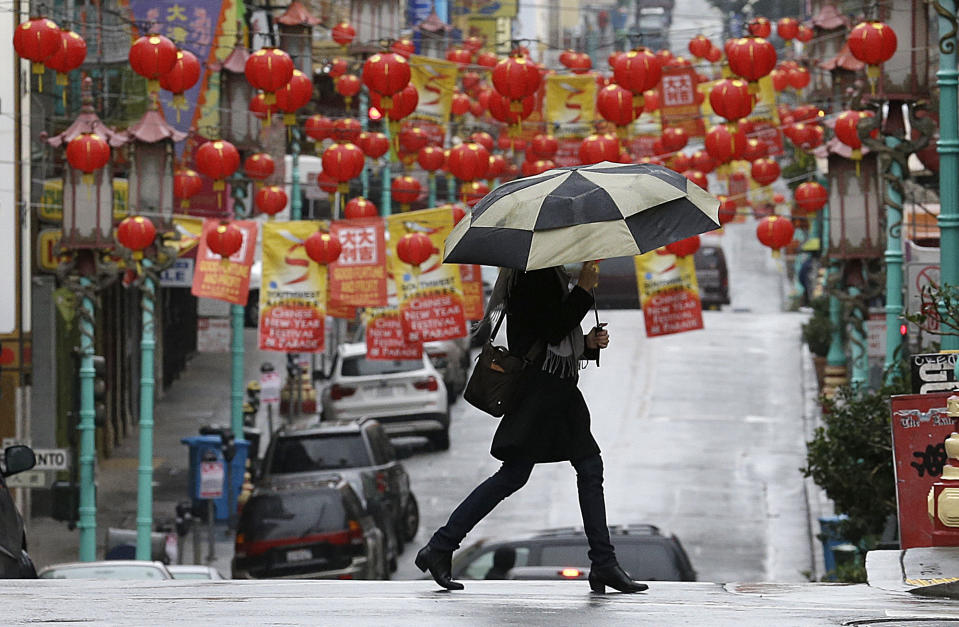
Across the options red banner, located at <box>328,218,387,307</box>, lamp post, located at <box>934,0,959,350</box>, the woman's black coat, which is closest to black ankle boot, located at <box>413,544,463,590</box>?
the woman's black coat

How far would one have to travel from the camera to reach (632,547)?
48.9 feet

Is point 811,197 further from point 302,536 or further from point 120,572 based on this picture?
point 120,572

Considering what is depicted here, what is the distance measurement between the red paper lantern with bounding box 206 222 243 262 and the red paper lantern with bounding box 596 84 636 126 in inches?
179

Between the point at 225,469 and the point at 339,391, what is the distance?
4847mm

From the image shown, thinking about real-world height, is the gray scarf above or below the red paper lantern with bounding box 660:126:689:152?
below

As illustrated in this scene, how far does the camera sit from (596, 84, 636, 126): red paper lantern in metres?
19.2

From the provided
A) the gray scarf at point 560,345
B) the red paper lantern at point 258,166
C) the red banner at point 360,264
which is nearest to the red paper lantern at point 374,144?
the red paper lantern at point 258,166

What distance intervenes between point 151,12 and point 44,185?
387 cm

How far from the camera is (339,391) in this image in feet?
102

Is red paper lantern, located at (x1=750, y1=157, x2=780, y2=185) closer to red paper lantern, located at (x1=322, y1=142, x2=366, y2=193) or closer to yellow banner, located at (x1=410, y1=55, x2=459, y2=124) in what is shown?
yellow banner, located at (x1=410, y1=55, x2=459, y2=124)

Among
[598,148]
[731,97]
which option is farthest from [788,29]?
[731,97]

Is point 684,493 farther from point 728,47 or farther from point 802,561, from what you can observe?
point 728,47

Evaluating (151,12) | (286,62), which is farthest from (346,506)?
(151,12)

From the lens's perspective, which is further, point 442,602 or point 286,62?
point 286,62
